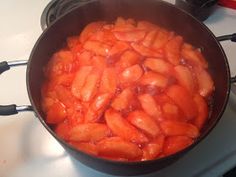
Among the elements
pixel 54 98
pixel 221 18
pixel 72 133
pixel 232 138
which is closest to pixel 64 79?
pixel 54 98

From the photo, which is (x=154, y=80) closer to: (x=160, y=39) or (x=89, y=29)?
(x=160, y=39)

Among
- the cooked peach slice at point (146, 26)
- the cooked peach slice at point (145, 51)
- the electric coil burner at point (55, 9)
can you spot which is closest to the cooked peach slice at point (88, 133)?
the cooked peach slice at point (145, 51)

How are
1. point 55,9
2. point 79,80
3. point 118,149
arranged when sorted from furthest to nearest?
point 55,9 → point 79,80 → point 118,149

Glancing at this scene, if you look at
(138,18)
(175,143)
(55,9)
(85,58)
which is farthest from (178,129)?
(55,9)

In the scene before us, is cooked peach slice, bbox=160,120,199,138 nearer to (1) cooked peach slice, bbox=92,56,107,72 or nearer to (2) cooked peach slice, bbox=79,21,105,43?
(1) cooked peach slice, bbox=92,56,107,72

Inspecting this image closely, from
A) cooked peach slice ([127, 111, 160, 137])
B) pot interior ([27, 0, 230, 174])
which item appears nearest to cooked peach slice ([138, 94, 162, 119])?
cooked peach slice ([127, 111, 160, 137])
